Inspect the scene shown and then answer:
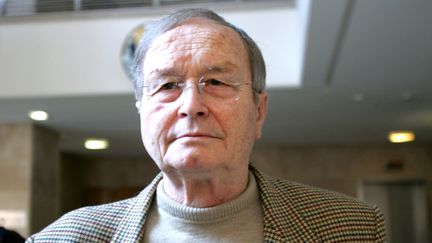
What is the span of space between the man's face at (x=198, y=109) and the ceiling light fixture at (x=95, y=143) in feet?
24.1

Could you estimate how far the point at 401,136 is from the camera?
851 centimetres

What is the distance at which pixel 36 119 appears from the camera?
6.59 m

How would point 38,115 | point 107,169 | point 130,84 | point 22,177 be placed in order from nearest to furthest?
point 130,84 < point 38,115 < point 22,177 < point 107,169

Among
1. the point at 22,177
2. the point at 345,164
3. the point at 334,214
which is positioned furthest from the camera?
the point at 345,164

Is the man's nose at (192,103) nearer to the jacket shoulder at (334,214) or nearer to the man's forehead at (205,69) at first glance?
the man's forehead at (205,69)

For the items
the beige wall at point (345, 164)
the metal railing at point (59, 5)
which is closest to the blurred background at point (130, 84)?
the metal railing at point (59, 5)

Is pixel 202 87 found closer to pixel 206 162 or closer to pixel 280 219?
pixel 206 162

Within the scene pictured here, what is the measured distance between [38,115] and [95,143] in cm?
223

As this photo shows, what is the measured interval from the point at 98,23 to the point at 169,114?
447 cm

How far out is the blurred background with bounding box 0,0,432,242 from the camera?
13.2 feet

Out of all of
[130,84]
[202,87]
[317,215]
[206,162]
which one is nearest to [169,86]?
[202,87]

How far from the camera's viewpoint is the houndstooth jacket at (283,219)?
112 centimetres

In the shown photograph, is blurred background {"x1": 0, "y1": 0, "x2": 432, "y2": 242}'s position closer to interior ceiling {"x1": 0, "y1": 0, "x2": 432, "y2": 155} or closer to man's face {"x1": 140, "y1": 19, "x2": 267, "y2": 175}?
interior ceiling {"x1": 0, "y1": 0, "x2": 432, "y2": 155}

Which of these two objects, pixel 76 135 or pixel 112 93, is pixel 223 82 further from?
pixel 76 135
